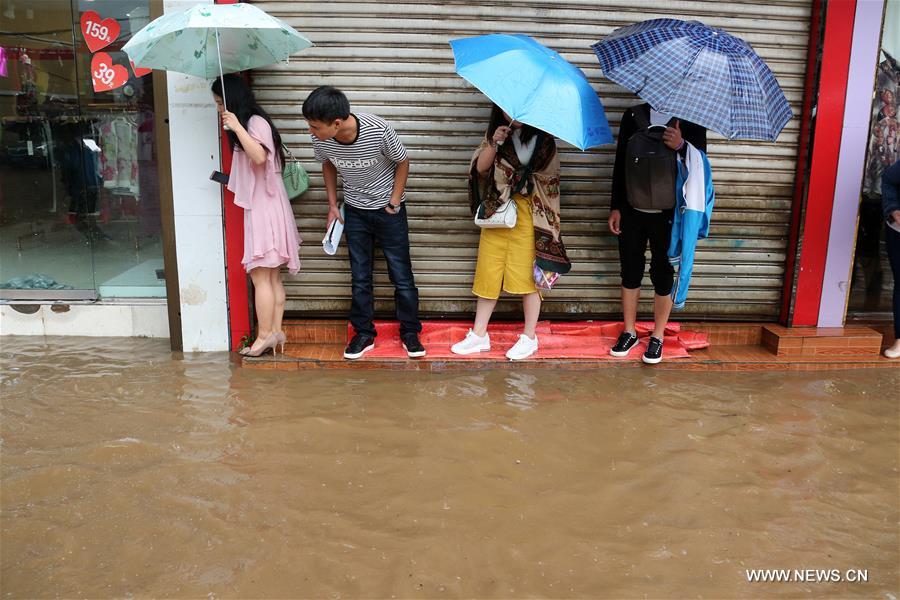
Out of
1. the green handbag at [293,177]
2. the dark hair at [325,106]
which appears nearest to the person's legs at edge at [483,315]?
the green handbag at [293,177]

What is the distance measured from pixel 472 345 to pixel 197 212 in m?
2.11

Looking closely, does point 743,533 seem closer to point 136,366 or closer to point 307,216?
point 307,216

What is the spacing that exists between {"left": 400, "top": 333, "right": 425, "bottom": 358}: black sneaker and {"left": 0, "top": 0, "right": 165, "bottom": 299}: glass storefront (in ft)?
7.02

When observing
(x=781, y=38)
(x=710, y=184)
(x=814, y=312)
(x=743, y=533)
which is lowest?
Answer: (x=743, y=533)

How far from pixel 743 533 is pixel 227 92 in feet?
12.3

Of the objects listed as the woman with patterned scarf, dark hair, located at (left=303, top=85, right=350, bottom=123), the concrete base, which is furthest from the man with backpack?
the concrete base

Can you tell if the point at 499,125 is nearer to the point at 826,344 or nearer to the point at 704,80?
the point at 704,80

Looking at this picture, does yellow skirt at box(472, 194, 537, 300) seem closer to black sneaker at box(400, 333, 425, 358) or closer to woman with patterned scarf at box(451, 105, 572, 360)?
woman with patterned scarf at box(451, 105, 572, 360)

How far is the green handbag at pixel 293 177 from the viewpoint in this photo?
4961 millimetres

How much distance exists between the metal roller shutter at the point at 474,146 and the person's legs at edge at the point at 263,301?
412 mm

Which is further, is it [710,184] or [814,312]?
[814,312]

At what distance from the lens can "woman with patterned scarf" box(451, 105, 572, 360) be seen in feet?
15.3

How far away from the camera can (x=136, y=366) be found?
4.93 m

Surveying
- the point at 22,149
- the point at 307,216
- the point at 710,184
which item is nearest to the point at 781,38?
the point at 710,184
